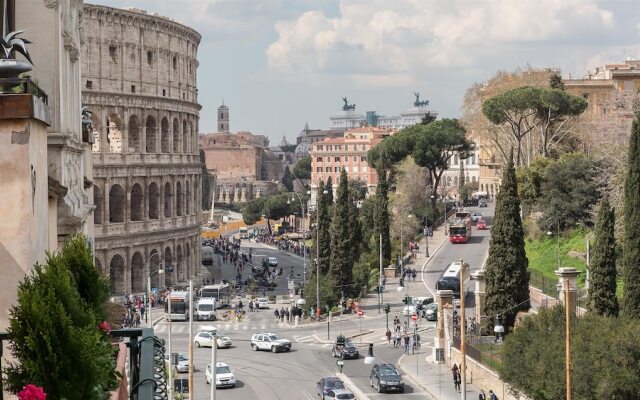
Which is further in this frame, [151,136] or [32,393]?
[151,136]

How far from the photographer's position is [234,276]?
246 feet

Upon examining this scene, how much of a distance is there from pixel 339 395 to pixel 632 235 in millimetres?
9351

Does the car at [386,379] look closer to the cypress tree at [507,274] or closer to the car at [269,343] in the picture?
the cypress tree at [507,274]

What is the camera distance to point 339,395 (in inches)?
1314

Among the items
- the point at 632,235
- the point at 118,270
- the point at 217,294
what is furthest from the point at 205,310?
the point at 632,235

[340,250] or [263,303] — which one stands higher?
[340,250]

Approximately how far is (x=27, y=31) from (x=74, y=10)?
244 cm

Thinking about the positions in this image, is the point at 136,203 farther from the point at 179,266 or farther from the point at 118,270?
the point at 179,266

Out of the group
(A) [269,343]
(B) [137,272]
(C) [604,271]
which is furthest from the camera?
(B) [137,272]

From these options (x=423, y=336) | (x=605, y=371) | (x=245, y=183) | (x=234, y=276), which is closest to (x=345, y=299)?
(x=423, y=336)

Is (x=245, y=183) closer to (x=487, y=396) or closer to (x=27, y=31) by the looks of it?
(x=487, y=396)

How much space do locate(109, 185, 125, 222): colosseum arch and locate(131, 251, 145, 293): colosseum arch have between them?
228 cm

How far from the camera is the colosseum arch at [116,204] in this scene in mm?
63750

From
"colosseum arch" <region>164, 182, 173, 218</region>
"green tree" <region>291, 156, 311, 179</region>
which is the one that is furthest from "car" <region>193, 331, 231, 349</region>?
"green tree" <region>291, 156, 311, 179</region>
